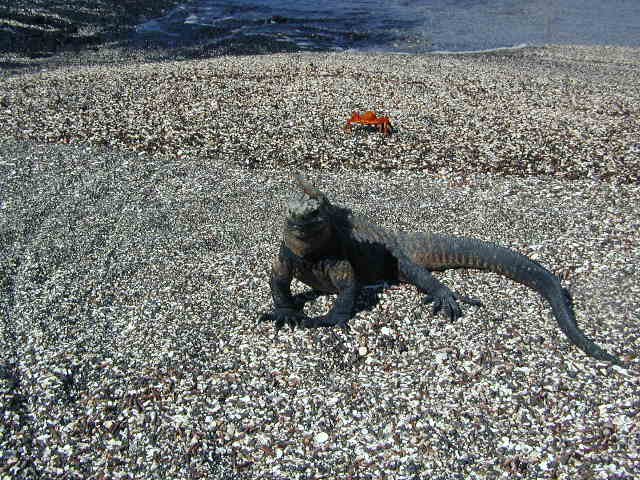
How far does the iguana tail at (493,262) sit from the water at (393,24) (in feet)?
46.8

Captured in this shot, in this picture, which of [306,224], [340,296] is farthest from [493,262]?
[306,224]

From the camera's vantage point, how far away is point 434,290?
14.5ft

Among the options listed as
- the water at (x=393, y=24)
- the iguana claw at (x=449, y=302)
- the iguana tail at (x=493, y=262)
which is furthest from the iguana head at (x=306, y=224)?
the water at (x=393, y=24)

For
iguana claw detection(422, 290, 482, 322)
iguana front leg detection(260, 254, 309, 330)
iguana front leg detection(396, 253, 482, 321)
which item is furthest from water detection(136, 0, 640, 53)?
iguana claw detection(422, 290, 482, 322)

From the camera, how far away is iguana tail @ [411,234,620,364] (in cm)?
431

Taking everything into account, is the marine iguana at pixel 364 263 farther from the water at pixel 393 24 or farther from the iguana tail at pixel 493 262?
the water at pixel 393 24

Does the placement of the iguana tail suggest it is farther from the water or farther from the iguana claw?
the water

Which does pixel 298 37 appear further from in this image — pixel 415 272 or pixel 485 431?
pixel 485 431

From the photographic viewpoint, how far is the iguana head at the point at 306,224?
A: 379 centimetres

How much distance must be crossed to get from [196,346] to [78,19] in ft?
66.2

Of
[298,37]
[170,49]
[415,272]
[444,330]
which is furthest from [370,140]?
[298,37]

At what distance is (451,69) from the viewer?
40.2 ft

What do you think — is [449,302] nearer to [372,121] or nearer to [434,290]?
[434,290]

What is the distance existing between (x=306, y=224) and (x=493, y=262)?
1929mm
